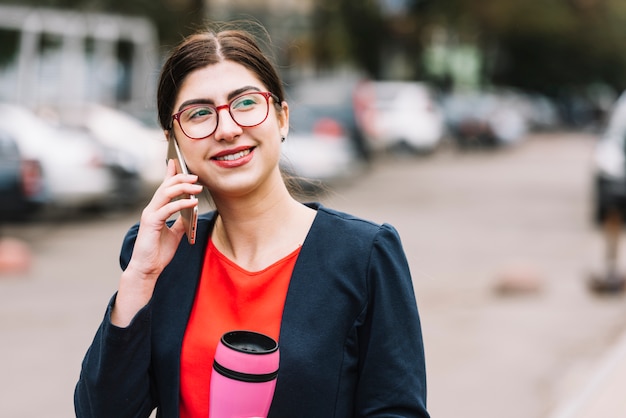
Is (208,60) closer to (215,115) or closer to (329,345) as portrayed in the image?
(215,115)

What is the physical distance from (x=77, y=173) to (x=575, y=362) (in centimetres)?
862

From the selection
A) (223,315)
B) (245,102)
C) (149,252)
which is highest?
(245,102)

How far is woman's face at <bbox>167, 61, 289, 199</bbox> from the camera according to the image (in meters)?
2.21

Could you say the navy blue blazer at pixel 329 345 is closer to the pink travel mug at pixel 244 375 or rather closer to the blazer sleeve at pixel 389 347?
the blazer sleeve at pixel 389 347

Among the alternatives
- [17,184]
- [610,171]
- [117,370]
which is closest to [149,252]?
[117,370]

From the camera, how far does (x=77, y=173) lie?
13969mm

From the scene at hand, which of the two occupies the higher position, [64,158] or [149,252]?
[149,252]

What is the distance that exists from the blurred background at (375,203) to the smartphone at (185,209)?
0.41m

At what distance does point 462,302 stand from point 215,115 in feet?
24.4

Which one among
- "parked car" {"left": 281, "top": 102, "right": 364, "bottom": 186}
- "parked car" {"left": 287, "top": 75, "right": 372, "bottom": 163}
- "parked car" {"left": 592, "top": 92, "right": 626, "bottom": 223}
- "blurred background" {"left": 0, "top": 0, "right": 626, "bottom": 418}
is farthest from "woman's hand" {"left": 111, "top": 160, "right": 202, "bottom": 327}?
"parked car" {"left": 287, "top": 75, "right": 372, "bottom": 163}

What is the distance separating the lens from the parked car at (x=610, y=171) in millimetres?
14086

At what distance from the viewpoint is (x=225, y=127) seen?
217 cm

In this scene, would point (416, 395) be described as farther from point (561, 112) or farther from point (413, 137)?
point (561, 112)

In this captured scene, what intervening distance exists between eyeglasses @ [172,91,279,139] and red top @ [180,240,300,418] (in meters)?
0.30
